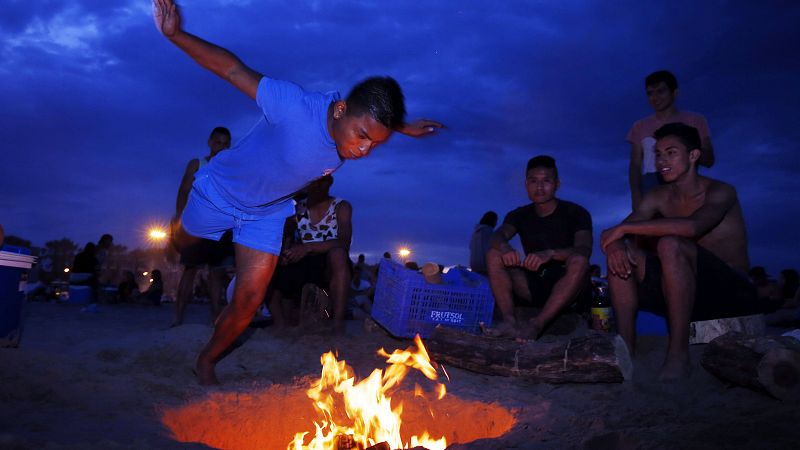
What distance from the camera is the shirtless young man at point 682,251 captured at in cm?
366

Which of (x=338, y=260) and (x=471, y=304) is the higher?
(x=338, y=260)

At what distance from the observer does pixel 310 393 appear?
11.1 feet

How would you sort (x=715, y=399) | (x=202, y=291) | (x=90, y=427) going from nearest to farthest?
(x=90, y=427), (x=715, y=399), (x=202, y=291)

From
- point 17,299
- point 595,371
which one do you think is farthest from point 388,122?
point 17,299

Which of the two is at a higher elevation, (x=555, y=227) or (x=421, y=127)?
(x=421, y=127)

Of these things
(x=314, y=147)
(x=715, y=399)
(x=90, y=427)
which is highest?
(x=314, y=147)

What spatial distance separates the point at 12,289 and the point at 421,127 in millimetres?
2898

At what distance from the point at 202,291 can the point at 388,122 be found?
1284 cm

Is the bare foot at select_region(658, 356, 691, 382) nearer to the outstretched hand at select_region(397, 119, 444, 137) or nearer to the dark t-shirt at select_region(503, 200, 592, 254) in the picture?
the dark t-shirt at select_region(503, 200, 592, 254)

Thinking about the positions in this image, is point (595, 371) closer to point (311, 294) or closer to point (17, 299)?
point (311, 294)

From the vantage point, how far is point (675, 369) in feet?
11.3

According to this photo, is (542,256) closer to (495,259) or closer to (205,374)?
(495,259)

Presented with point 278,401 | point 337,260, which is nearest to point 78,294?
point 337,260

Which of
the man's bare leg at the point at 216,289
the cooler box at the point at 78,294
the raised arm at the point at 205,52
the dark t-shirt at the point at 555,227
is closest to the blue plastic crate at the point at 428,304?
the dark t-shirt at the point at 555,227
